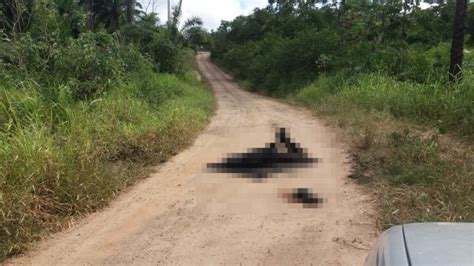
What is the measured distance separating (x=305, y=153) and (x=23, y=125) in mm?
4001

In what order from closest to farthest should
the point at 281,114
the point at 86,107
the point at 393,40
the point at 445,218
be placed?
the point at 445,218 → the point at 86,107 → the point at 281,114 → the point at 393,40

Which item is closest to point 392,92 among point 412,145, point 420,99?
point 420,99

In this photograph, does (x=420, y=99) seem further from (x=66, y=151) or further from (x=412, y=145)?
(x=66, y=151)

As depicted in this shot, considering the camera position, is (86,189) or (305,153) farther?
(305,153)

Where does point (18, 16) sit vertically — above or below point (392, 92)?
above

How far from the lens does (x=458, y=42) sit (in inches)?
465

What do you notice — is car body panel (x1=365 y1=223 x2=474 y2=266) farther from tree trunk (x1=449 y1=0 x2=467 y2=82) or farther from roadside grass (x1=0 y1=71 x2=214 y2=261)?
tree trunk (x1=449 y1=0 x2=467 y2=82)

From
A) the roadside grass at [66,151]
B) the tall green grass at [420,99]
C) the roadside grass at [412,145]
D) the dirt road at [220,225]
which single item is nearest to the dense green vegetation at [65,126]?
the roadside grass at [66,151]

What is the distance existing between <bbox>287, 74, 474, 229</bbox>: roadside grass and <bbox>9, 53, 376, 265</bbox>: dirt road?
1.34 ft

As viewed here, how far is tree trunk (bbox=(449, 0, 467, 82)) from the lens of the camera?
11496 millimetres

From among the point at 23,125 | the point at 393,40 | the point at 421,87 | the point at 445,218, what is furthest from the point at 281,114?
the point at 445,218

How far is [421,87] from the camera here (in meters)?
12.1

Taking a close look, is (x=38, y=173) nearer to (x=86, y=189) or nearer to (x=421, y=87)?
(x=86, y=189)

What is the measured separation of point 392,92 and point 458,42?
6.31 ft
